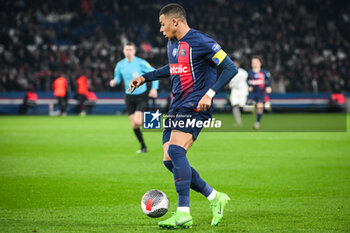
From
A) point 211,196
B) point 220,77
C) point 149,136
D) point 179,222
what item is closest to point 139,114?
point 149,136

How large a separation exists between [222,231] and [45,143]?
10337 millimetres

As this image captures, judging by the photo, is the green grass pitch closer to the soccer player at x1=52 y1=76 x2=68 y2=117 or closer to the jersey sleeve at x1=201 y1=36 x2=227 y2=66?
the jersey sleeve at x1=201 y1=36 x2=227 y2=66

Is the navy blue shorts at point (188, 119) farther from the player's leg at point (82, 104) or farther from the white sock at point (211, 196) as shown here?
the player's leg at point (82, 104)

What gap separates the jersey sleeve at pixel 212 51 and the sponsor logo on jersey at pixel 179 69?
0.23m

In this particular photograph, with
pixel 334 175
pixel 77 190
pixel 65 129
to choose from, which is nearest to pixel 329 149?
pixel 334 175

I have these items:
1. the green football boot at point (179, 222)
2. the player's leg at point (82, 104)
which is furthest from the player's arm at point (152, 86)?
the player's leg at point (82, 104)

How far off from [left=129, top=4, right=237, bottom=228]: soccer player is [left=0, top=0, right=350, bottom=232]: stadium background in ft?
0.95

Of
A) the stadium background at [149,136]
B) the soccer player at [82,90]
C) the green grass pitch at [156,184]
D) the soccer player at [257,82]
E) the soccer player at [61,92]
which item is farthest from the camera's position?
the soccer player at [82,90]

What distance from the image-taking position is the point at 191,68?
18.5 ft

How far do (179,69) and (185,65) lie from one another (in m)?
0.09

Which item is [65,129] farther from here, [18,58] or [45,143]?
[18,58]

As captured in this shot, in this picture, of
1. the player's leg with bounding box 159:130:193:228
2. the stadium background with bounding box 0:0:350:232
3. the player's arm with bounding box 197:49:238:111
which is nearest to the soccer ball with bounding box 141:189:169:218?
the stadium background with bounding box 0:0:350:232

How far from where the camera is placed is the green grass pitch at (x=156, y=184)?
5668 millimetres

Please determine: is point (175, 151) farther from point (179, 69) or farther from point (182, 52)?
point (182, 52)
